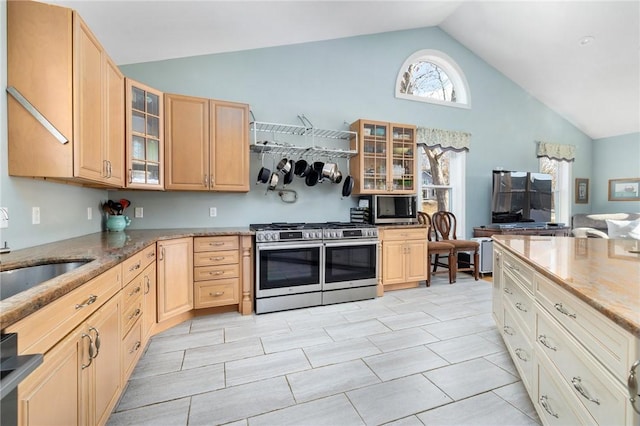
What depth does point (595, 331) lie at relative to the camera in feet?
3.25

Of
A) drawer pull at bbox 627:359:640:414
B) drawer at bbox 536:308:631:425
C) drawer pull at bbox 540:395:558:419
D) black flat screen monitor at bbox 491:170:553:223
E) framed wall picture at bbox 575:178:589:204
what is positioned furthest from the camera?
framed wall picture at bbox 575:178:589:204

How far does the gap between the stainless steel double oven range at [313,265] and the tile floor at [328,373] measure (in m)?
0.24

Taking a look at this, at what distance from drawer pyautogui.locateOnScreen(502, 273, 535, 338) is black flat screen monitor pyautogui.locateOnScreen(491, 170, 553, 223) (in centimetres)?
305

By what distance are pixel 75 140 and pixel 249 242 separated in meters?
1.62

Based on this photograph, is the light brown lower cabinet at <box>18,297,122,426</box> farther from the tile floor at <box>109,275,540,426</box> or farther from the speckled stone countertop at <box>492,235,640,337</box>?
the speckled stone countertop at <box>492,235,640,337</box>

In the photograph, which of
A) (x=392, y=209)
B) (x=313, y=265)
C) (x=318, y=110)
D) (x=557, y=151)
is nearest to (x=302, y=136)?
(x=318, y=110)

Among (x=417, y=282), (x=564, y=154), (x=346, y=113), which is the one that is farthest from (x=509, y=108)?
(x=417, y=282)

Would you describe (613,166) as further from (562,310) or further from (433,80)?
(562,310)

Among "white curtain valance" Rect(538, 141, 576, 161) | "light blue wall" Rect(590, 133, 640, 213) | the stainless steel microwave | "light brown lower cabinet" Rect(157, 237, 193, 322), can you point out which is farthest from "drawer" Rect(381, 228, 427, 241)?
"light blue wall" Rect(590, 133, 640, 213)

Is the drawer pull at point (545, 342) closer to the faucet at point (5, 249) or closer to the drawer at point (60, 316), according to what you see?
the drawer at point (60, 316)

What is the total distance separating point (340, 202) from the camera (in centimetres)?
404

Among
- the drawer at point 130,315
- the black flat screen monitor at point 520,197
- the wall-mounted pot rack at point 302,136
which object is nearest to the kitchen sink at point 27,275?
the drawer at point 130,315

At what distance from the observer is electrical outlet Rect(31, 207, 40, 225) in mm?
1837

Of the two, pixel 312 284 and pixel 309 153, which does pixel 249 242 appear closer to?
pixel 312 284
